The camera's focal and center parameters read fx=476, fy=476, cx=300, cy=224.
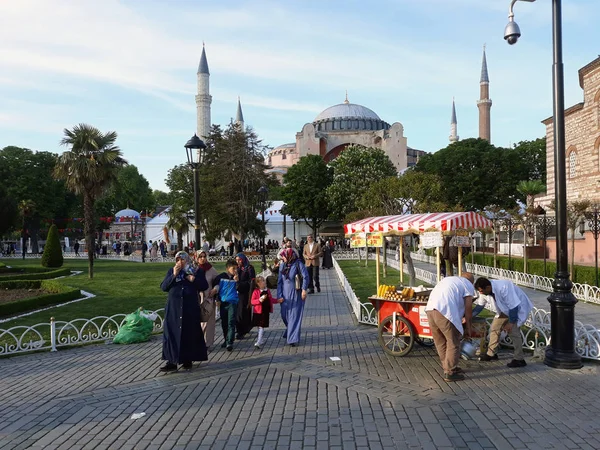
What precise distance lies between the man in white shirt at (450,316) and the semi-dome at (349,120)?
7653cm

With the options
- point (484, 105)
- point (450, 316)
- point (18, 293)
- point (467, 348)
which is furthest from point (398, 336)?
point (484, 105)

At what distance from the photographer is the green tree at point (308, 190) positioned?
4578 centimetres

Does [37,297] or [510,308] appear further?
[37,297]

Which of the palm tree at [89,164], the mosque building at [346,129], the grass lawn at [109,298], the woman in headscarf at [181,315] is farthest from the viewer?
the mosque building at [346,129]

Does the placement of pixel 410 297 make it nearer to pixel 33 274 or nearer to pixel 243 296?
pixel 243 296

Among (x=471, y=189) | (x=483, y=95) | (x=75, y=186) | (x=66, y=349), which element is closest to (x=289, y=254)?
(x=66, y=349)

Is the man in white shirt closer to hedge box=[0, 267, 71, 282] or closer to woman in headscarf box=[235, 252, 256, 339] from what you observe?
woman in headscarf box=[235, 252, 256, 339]

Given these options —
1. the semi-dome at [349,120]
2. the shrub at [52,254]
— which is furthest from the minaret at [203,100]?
the shrub at [52,254]

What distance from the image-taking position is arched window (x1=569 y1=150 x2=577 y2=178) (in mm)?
28823

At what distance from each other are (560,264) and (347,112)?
262 feet

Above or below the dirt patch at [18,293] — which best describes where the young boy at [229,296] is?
above

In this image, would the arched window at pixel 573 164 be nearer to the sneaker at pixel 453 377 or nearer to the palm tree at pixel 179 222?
the palm tree at pixel 179 222

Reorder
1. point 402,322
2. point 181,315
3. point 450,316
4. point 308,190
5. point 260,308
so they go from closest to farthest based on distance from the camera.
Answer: point 450,316
point 181,315
point 402,322
point 260,308
point 308,190

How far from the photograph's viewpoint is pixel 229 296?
302 inches
